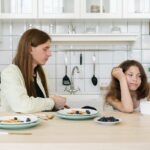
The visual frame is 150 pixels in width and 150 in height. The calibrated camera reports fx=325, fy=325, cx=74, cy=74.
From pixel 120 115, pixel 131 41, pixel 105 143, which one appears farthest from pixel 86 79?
pixel 105 143

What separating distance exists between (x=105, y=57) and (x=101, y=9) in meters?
0.52

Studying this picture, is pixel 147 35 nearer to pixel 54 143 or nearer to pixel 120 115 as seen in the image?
pixel 120 115


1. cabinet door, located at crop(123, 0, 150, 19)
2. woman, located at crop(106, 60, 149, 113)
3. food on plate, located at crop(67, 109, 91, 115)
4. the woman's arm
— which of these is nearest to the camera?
food on plate, located at crop(67, 109, 91, 115)

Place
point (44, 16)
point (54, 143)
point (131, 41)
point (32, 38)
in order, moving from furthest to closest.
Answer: point (131, 41), point (44, 16), point (32, 38), point (54, 143)

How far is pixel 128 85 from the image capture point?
196 centimetres

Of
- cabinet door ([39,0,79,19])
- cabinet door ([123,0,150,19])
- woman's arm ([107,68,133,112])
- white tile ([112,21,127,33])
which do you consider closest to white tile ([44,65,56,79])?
cabinet door ([39,0,79,19])

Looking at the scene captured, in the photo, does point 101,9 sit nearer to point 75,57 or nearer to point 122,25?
point 122,25

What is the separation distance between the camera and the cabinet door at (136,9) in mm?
2830

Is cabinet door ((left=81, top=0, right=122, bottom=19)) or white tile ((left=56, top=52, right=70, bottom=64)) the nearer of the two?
cabinet door ((left=81, top=0, right=122, bottom=19))

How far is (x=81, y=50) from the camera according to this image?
3180 mm

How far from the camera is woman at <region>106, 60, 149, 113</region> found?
1857 millimetres

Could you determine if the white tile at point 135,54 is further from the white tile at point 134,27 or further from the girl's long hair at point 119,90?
the girl's long hair at point 119,90

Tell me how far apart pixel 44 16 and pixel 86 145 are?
199cm

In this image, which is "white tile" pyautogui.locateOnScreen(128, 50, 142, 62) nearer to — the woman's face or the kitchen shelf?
the kitchen shelf
